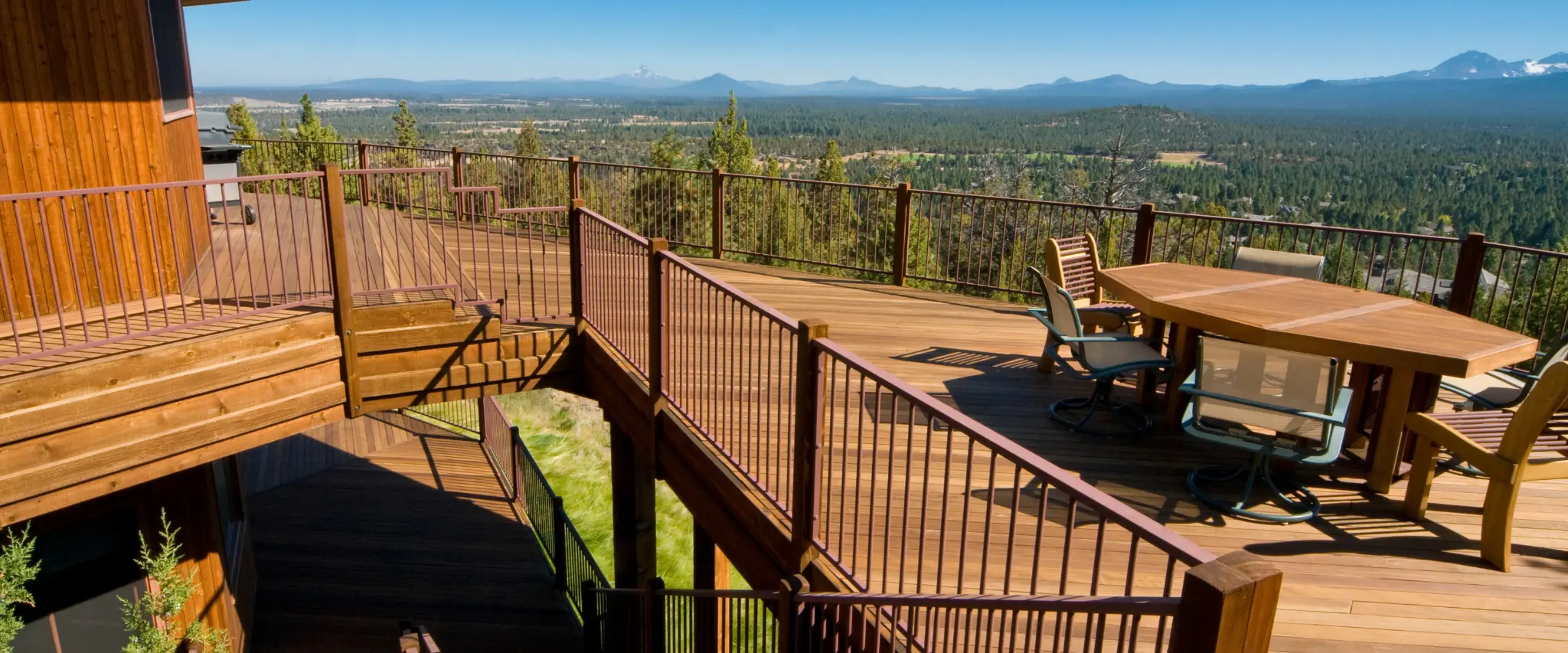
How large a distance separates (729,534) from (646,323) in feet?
6.67

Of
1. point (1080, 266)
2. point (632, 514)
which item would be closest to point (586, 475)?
point (632, 514)

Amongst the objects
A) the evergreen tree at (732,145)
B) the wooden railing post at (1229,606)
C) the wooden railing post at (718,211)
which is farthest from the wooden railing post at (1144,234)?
the evergreen tree at (732,145)

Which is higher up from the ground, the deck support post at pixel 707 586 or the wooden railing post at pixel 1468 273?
the wooden railing post at pixel 1468 273

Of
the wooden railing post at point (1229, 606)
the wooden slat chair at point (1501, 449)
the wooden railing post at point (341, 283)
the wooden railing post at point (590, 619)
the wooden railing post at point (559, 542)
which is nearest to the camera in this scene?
the wooden railing post at point (1229, 606)

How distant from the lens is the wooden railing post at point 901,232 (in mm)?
9656

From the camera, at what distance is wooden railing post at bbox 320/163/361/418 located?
568 centimetres

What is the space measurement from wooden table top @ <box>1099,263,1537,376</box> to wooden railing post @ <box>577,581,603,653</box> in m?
5.78

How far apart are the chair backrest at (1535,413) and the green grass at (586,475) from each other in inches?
413

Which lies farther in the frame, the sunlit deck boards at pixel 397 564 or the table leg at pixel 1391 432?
the sunlit deck boards at pixel 397 564

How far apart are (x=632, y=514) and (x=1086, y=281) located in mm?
4587

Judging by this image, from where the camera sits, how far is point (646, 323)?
632 cm

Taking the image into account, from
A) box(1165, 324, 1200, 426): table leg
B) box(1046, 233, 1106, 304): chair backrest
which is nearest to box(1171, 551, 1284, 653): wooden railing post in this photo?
box(1165, 324, 1200, 426): table leg

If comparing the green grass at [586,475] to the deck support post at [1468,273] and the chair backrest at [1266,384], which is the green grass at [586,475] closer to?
the chair backrest at [1266,384]

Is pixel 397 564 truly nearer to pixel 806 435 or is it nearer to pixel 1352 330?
pixel 806 435
